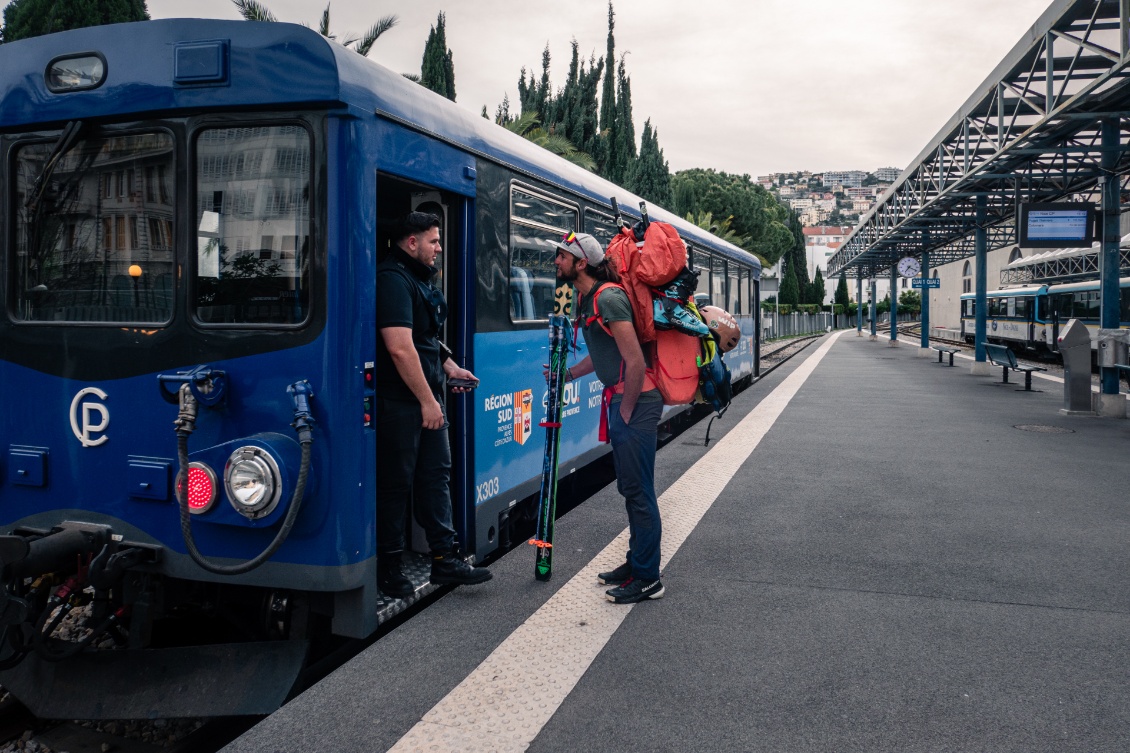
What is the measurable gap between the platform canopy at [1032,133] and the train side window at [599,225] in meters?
6.70

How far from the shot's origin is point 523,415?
5.63 meters

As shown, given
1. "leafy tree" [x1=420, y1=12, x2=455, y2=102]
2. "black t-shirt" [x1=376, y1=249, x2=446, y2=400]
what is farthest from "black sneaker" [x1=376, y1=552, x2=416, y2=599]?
"leafy tree" [x1=420, y1=12, x2=455, y2=102]

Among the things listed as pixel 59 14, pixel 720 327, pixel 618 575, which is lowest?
pixel 618 575

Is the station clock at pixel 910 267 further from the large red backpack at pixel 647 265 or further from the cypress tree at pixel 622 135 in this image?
the large red backpack at pixel 647 265

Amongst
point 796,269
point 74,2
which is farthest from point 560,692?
point 796,269

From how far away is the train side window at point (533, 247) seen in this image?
5.41m

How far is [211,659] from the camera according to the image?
354 centimetres

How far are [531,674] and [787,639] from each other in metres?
1.22

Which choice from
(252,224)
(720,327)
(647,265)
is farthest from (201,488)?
(720,327)

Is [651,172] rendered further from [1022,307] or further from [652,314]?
[652,314]

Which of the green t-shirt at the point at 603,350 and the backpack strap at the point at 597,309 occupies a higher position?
the backpack strap at the point at 597,309

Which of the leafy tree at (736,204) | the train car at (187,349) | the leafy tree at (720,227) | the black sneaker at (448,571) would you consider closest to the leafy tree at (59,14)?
the train car at (187,349)

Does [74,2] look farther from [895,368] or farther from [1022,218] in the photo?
[895,368]

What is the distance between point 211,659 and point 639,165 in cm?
3793
